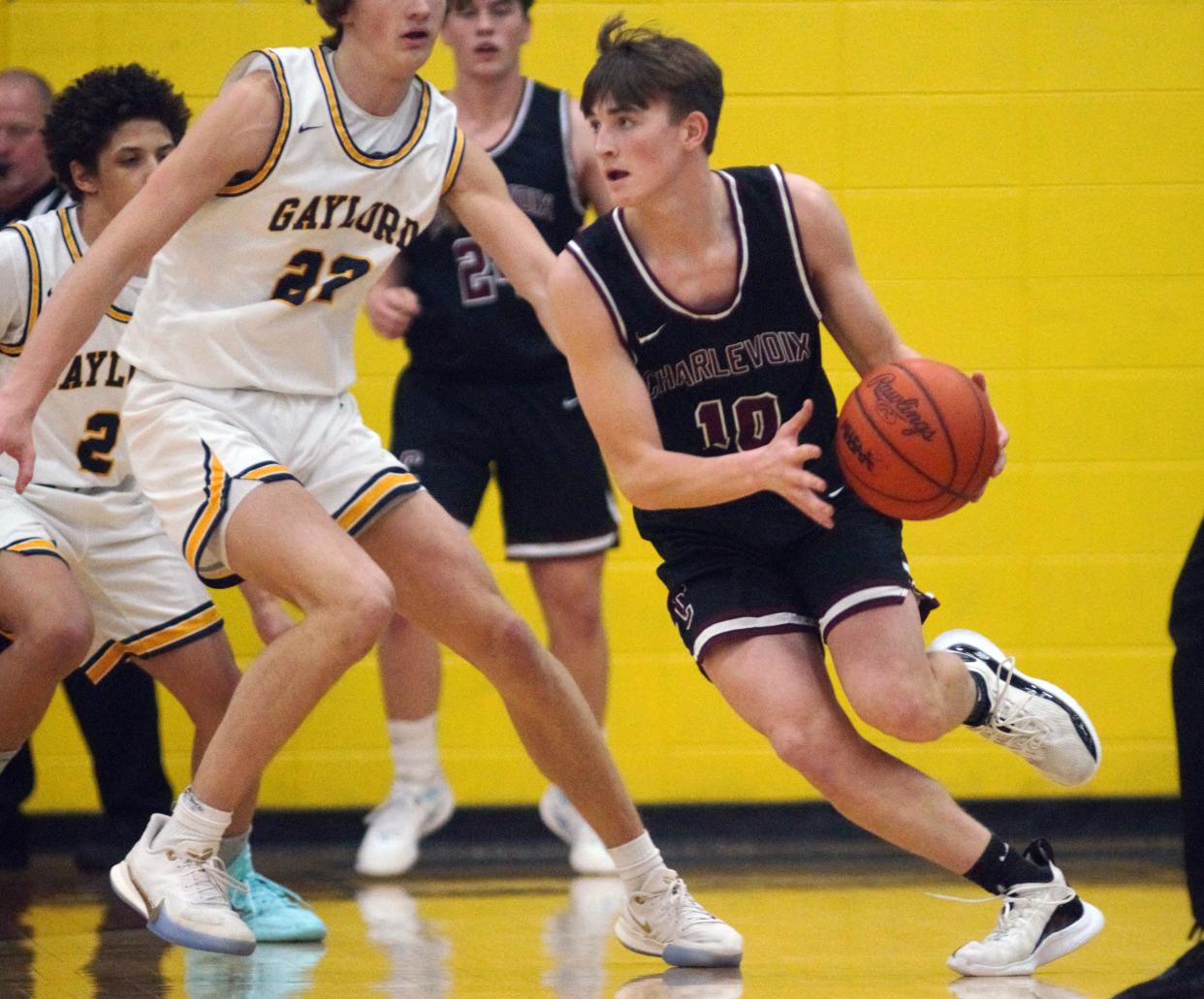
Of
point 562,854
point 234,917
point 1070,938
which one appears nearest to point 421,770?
point 562,854

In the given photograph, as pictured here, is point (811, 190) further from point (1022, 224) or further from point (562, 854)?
point (562, 854)

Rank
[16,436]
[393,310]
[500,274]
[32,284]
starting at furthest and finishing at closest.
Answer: [500,274], [393,310], [32,284], [16,436]

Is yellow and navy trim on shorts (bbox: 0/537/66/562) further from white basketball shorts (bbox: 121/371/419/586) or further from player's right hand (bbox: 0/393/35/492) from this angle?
player's right hand (bbox: 0/393/35/492)

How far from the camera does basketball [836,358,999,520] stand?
128 inches

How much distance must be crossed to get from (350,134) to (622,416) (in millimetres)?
764

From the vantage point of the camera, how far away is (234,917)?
3334mm

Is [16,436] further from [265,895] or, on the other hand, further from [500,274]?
[500,274]

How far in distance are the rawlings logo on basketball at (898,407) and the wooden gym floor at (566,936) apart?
0.95 meters

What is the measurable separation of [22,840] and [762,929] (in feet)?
7.83

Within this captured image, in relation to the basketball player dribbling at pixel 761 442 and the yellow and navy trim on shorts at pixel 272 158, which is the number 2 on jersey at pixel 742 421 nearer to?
the basketball player dribbling at pixel 761 442

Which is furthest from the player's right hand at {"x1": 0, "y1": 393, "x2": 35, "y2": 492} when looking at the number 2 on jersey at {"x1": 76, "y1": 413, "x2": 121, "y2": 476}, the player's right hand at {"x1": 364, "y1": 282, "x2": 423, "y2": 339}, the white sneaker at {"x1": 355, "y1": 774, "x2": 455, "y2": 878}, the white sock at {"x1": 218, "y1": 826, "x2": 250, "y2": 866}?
the white sneaker at {"x1": 355, "y1": 774, "x2": 455, "y2": 878}

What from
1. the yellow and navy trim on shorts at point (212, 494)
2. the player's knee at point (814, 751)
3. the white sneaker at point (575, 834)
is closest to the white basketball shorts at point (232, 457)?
the yellow and navy trim on shorts at point (212, 494)

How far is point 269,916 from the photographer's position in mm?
4004

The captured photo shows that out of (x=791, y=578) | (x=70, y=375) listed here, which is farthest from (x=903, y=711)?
(x=70, y=375)
